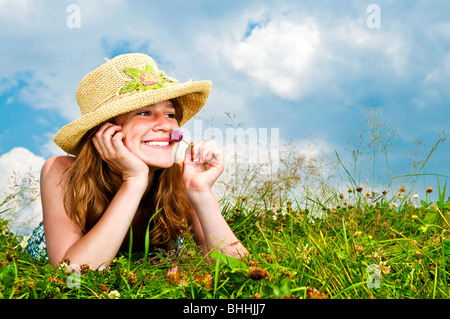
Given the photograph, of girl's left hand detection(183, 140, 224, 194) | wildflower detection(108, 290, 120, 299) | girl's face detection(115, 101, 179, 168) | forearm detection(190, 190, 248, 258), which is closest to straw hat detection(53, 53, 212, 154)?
girl's face detection(115, 101, 179, 168)

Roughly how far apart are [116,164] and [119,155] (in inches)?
4.2

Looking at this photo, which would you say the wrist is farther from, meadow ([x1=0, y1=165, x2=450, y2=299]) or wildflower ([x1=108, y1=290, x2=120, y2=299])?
wildflower ([x1=108, y1=290, x2=120, y2=299])

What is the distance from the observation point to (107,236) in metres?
2.90

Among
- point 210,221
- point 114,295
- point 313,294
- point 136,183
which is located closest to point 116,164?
point 136,183

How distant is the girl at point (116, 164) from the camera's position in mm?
3010

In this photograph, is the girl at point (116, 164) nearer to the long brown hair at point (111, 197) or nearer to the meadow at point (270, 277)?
the long brown hair at point (111, 197)

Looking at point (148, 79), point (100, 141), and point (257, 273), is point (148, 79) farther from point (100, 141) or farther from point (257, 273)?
point (257, 273)

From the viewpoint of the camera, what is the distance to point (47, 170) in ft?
11.1

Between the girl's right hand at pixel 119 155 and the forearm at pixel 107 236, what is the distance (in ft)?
0.31

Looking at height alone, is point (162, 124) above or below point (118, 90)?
below

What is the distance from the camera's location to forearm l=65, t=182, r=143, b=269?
2.86 m

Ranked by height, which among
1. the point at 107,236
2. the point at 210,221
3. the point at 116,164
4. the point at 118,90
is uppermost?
the point at 118,90
